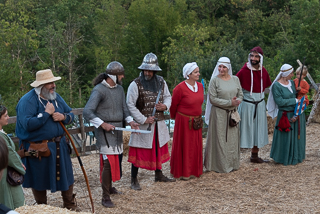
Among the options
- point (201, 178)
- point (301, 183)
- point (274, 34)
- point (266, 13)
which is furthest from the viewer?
point (266, 13)

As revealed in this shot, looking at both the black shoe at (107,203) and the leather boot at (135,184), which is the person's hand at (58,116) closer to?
the black shoe at (107,203)

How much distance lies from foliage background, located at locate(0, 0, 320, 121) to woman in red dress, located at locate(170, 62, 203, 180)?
15352mm

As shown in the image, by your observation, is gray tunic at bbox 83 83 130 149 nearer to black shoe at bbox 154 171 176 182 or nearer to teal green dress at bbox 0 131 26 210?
black shoe at bbox 154 171 176 182

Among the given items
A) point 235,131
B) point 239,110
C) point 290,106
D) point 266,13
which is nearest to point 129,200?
point 235,131

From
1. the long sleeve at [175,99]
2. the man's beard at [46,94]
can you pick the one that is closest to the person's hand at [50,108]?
the man's beard at [46,94]

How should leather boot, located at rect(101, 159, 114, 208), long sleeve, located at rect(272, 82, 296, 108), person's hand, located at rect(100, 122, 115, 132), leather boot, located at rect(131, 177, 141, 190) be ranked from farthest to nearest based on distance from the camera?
long sleeve, located at rect(272, 82, 296, 108) < leather boot, located at rect(131, 177, 141, 190) < leather boot, located at rect(101, 159, 114, 208) < person's hand, located at rect(100, 122, 115, 132)

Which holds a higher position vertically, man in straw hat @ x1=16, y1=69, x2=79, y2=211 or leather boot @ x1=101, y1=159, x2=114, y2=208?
man in straw hat @ x1=16, y1=69, x2=79, y2=211

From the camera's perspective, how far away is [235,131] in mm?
5883

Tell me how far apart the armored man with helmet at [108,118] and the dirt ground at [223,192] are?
35 cm

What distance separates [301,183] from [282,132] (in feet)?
3.40

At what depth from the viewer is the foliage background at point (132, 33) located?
73.7 feet

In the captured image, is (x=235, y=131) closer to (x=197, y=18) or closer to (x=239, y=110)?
(x=239, y=110)

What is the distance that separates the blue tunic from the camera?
3863mm

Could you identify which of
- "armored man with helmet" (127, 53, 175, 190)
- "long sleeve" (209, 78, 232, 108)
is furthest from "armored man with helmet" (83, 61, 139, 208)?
"long sleeve" (209, 78, 232, 108)
